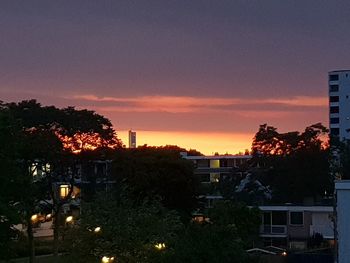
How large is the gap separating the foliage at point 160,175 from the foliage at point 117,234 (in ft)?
68.9

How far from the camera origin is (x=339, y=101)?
132750 millimetres

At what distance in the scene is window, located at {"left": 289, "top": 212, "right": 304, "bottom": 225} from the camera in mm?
68000

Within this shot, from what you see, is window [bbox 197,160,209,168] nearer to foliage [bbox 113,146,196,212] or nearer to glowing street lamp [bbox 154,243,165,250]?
foliage [bbox 113,146,196,212]

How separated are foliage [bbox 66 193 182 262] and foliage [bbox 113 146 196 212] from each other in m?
21.0

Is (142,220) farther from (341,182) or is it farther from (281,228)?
(281,228)

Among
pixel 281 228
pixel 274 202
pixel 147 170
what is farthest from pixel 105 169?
pixel 274 202

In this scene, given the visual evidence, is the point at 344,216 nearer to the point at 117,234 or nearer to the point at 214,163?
the point at 117,234

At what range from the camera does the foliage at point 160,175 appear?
56.8 meters

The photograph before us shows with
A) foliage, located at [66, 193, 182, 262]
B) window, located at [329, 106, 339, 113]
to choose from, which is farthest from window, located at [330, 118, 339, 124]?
foliage, located at [66, 193, 182, 262]

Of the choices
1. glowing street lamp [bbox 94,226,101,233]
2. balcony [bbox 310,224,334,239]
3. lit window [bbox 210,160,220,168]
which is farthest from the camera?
lit window [bbox 210,160,220,168]

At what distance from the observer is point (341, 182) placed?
23.3 m

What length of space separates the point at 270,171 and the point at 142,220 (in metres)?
48.2

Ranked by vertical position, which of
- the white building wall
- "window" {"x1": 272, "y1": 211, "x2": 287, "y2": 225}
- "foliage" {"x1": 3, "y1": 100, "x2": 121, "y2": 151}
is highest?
"foliage" {"x1": 3, "y1": 100, "x2": 121, "y2": 151}

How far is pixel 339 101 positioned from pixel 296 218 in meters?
67.5
